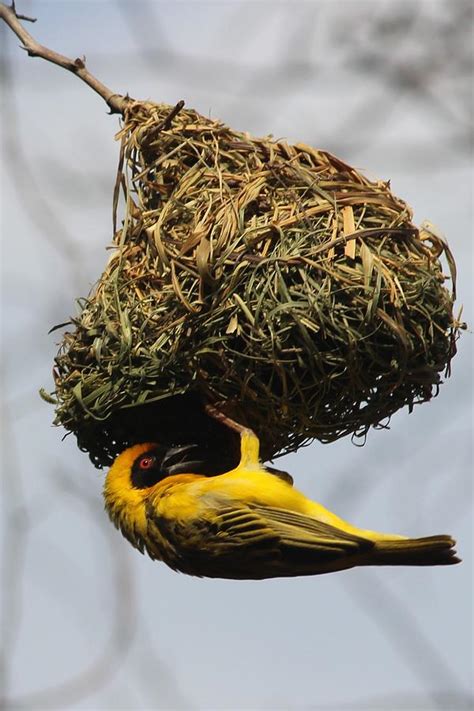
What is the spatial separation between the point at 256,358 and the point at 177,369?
11.5 inches

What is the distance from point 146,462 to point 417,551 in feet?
3.32

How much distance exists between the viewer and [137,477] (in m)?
7.99

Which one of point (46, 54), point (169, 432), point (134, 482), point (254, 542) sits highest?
point (46, 54)

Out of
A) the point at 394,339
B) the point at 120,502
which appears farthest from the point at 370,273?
Answer: the point at 120,502

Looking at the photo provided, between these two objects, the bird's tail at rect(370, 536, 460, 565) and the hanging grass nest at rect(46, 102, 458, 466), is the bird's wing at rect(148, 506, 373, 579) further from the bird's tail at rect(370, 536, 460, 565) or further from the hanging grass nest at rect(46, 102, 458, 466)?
the hanging grass nest at rect(46, 102, 458, 466)

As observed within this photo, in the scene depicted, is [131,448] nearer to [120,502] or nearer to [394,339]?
[120,502]

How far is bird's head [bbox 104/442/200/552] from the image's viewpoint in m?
7.99

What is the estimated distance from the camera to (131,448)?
Answer: 8.02 m

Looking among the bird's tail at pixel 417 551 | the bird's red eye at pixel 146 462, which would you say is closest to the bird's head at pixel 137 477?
the bird's red eye at pixel 146 462

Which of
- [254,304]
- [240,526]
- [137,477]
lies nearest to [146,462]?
[137,477]

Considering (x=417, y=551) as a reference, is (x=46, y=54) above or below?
above

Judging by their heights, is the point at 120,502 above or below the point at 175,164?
below

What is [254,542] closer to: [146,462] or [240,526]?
[240,526]

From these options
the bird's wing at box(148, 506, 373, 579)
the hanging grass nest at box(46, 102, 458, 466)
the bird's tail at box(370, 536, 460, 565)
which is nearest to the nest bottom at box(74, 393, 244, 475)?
the hanging grass nest at box(46, 102, 458, 466)
